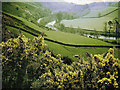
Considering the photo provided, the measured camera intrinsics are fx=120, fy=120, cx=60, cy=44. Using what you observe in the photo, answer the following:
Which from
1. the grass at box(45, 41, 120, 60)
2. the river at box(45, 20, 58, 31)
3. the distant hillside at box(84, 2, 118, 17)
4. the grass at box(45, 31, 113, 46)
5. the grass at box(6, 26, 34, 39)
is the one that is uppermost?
the distant hillside at box(84, 2, 118, 17)

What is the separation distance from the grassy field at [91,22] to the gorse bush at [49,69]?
37.5 inches

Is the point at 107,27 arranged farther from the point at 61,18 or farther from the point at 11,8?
the point at 11,8

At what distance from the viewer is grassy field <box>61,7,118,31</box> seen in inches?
161

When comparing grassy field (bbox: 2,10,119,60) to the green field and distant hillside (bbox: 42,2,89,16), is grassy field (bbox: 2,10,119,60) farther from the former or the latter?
distant hillside (bbox: 42,2,89,16)

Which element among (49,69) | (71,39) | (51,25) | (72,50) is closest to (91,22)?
(71,39)

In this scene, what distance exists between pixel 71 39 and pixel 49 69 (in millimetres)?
1205

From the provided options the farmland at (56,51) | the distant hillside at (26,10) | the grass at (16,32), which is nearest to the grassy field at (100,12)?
the farmland at (56,51)

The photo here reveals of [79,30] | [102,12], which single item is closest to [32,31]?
[79,30]

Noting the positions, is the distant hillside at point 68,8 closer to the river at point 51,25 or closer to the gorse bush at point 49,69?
the river at point 51,25

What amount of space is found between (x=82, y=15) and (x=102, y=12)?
699 millimetres

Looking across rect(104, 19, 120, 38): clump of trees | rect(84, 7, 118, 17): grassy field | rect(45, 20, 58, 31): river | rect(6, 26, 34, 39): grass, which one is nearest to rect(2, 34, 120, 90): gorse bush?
rect(6, 26, 34, 39): grass

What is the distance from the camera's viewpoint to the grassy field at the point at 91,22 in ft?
13.4

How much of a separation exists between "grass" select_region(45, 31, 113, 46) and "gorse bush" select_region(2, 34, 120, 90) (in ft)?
1.21

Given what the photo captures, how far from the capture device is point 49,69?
368 centimetres
